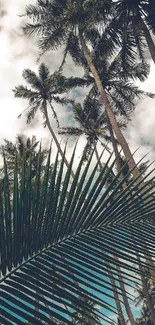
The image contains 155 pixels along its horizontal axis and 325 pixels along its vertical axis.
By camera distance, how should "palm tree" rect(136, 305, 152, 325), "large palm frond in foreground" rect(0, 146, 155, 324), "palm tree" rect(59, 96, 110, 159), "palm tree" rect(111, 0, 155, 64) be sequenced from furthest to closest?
"palm tree" rect(136, 305, 152, 325) → "palm tree" rect(59, 96, 110, 159) → "palm tree" rect(111, 0, 155, 64) → "large palm frond in foreground" rect(0, 146, 155, 324)

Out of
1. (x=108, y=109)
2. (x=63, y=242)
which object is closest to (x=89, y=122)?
(x=108, y=109)

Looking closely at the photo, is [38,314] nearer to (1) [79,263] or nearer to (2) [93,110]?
(1) [79,263]

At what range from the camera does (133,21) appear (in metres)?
14.5

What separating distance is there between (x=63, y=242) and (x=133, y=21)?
1446 cm

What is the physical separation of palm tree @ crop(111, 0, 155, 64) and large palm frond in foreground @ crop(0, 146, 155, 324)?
13516mm

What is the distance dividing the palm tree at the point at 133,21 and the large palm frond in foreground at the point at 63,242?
13.5m

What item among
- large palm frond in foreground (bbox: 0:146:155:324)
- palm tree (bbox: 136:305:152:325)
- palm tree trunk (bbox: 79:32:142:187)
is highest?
palm tree trunk (bbox: 79:32:142:187)

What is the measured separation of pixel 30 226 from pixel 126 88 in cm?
2161

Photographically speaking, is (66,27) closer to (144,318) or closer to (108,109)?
(108,109)

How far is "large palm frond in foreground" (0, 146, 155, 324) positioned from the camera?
53.1 inches

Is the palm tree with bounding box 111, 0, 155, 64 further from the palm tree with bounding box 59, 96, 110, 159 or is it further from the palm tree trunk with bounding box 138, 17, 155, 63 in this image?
the palm tree with bounding box 59, 96, 110, 159

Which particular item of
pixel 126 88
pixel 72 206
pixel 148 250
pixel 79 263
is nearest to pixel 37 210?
pixel 72 206

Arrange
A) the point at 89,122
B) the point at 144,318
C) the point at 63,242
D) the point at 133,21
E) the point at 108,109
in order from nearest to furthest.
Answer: the point at 63,242 → the point at 133,21 → the point at 108,109 → the point at 89,122 → the point at 144,318

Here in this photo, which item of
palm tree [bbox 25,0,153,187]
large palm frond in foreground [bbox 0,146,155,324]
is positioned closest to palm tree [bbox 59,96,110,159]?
palm tree [bbox 25,0,153,187]
